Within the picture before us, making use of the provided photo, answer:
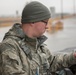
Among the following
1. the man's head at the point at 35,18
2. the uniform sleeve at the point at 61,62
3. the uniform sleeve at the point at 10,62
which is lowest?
the uniform sleeve at the point at 61,62

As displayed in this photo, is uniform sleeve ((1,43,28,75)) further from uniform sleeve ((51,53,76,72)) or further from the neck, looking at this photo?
uniform sleeve ((51,53,76,72))

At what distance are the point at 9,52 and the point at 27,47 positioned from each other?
0.17 metres

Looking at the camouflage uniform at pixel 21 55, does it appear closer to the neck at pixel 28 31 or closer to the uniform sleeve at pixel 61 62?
the neck at pixel 28 31

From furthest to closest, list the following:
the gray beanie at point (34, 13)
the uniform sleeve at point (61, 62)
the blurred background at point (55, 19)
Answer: the blurred background at point (55, 19), the uniform sleeve at point (61, 62), the gray beanie at point (34, 13)

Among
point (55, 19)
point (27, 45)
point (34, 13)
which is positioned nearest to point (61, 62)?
point (27, 45)

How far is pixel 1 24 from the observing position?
3.47m

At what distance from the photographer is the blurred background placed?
351cm

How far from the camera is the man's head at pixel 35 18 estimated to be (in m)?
2.09

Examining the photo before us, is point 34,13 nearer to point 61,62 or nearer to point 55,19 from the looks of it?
point 61,62

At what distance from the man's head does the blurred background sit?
52.0 inches

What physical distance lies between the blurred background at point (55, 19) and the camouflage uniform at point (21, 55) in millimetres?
1290

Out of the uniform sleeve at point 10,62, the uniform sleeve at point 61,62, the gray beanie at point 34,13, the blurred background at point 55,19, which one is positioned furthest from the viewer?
the blurred background at point 55,19

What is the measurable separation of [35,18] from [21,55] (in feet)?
0.89

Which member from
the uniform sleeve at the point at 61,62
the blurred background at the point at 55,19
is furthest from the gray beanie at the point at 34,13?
the blurred background at the point at 55,19
